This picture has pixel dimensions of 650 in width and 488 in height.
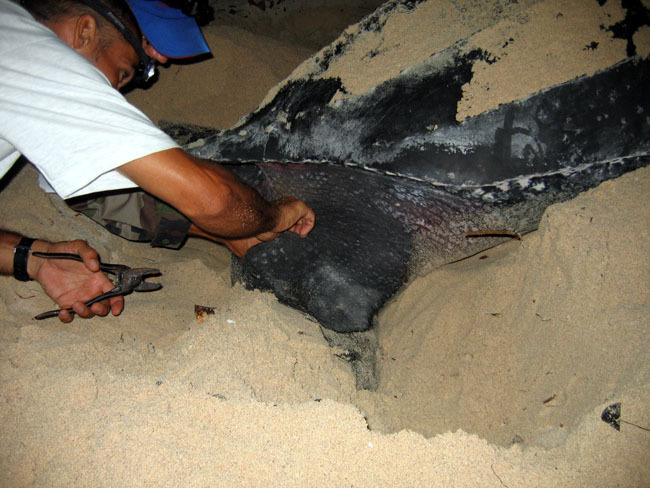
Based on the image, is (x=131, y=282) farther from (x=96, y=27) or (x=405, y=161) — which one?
(x=405, y=161)

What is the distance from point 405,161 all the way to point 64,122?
2.51 ft

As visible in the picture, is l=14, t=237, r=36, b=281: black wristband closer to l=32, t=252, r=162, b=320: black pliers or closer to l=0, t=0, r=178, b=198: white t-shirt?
l=32, t=252, r=162, b=320: black pliers

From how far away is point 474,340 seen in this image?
3.51ft

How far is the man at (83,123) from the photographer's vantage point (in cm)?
73

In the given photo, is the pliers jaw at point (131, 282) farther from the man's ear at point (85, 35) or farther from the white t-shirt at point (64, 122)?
the man's ear at point (85, 35)

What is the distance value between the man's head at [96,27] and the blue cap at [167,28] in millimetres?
177

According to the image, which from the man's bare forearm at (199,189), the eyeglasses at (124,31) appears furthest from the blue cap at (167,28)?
the man's bare forearm at (199,189)

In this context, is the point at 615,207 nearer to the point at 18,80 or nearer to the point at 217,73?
the point at 18,80

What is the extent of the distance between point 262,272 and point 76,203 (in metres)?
0.71

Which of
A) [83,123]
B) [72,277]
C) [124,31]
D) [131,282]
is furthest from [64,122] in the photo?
[72,277]

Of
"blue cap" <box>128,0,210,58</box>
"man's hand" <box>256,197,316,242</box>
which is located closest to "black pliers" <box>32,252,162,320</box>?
"man's hand" <box>256,197,316,242</box>

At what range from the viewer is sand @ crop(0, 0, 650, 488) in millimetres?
707

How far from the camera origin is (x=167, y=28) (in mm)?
1224

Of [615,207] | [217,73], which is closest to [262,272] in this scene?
[615,207]
